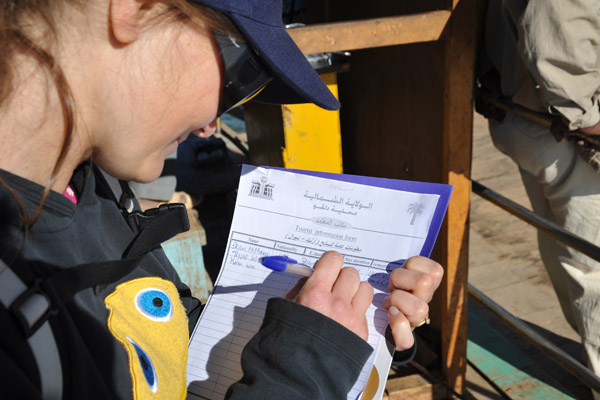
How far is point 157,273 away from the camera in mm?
1077

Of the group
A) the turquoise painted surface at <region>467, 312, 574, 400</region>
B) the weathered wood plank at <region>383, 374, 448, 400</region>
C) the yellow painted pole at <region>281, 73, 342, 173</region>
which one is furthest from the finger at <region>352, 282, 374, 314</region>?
the turquoise painted surface at <region>467, 312, 574, 400</region>

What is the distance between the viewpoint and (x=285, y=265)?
1118mm

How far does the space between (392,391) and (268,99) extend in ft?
4.77

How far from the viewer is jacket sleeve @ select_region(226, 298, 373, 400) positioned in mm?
815

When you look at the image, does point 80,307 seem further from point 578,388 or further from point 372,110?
point 578,388

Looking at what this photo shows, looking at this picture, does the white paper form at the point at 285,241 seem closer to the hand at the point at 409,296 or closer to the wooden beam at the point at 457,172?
the hand at the point at 409,296

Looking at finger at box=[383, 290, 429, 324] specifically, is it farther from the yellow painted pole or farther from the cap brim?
the yellow painted pole

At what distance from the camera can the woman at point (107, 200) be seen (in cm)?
69

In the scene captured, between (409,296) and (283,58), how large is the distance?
49cm

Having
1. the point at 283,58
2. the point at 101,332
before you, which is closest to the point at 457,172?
the point at 283,58

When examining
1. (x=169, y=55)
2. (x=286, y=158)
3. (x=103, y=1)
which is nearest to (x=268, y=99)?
(x=169, y=55)

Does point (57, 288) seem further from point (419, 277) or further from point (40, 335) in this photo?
point (419, 277)

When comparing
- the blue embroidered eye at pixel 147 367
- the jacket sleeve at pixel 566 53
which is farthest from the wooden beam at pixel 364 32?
the blue embroidered eye at pixel 147 367

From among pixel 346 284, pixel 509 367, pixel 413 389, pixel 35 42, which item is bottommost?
pixel 509 367
